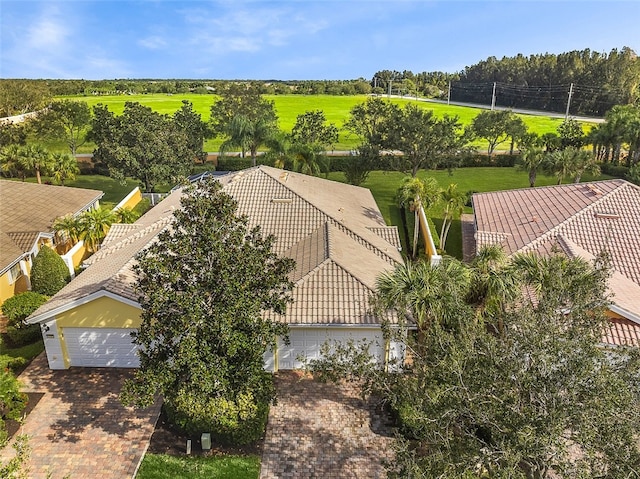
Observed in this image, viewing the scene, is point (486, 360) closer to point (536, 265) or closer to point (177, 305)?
point (536, 265)

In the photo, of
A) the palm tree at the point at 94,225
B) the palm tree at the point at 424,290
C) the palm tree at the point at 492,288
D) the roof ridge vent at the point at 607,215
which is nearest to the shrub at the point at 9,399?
the palm tree at the point at 424,290

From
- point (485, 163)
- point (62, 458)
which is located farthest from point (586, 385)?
point (485, 163)

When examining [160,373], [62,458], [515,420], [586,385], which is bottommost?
[62,458]

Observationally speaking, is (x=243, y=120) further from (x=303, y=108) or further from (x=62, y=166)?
(x=303, y=108)

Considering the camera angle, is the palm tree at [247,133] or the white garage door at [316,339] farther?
the palm tree at [247,133]

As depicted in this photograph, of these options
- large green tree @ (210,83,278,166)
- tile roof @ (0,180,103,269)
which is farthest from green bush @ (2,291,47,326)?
large green tree @ (210,83,278,166)

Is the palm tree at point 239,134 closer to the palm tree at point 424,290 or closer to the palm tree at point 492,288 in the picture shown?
the palm tree at point 492,288
